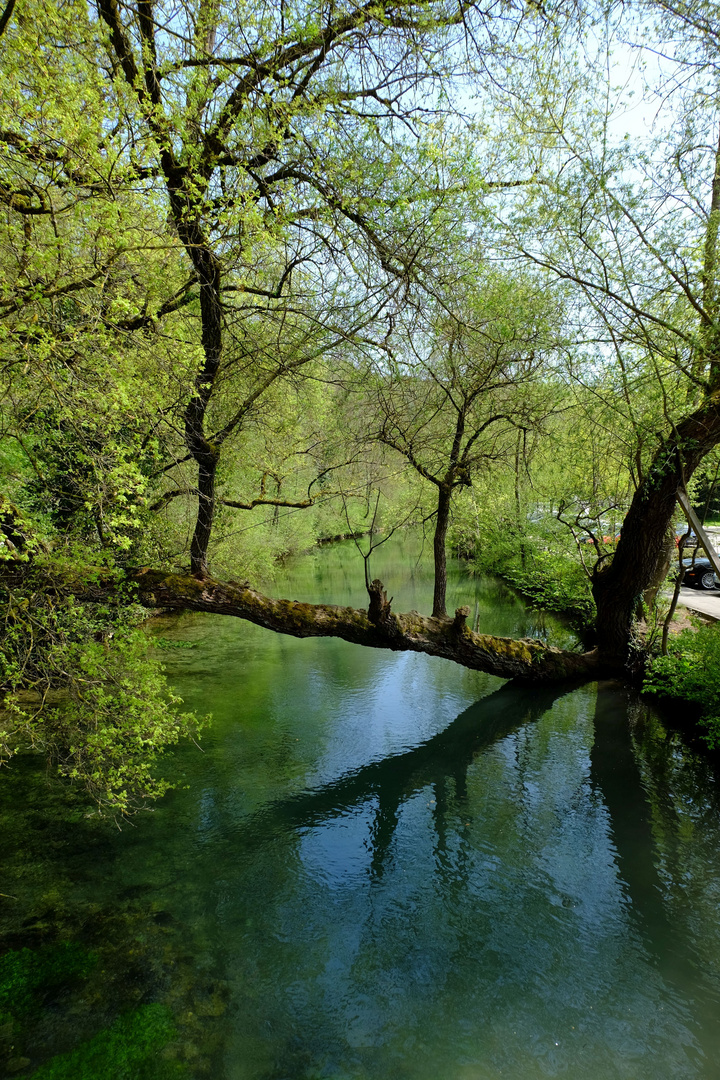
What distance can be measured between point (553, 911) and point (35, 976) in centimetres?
375

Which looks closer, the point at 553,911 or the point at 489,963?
the point at 489,963

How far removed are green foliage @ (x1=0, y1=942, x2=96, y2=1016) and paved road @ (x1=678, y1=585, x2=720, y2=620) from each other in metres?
10.4

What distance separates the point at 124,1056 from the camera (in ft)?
9.80

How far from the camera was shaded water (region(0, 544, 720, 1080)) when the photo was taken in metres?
3.16

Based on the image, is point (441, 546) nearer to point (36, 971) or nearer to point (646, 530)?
point (646, 530)

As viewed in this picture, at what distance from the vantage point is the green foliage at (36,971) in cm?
327

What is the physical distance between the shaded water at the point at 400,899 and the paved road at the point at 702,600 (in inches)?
149

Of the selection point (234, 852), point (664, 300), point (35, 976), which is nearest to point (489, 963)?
point (234, 852)

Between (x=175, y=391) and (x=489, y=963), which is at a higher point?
(x=175, y=391)

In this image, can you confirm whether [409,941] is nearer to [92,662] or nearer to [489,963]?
[489,963]

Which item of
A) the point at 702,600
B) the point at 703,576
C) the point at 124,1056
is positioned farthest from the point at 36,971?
the point at 703,576

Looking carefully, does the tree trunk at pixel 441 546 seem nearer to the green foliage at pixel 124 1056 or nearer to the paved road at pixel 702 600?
the paved road at pixel 702 600

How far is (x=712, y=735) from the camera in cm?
589

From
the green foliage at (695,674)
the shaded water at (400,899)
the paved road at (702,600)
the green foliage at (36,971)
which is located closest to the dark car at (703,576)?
the paved road at (702,600)
